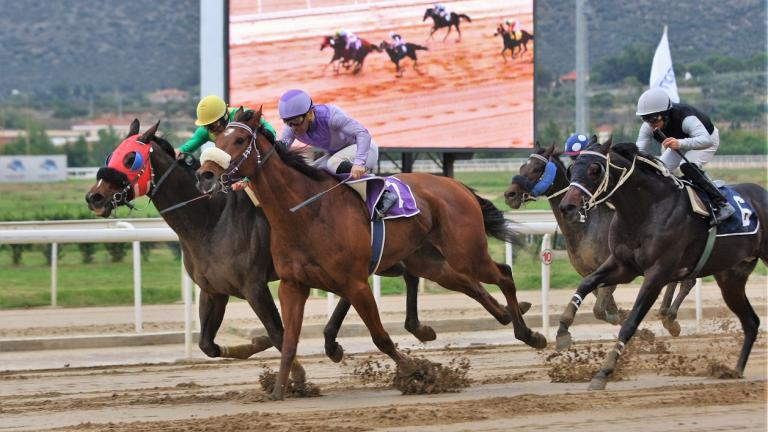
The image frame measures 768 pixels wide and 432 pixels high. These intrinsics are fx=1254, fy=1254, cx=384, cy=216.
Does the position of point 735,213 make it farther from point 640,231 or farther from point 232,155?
point 232,155

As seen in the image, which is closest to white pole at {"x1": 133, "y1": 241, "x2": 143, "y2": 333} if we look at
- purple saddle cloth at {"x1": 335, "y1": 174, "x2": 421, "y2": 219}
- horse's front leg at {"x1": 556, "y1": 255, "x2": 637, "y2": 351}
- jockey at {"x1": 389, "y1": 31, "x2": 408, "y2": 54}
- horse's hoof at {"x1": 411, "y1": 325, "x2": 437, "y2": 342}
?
horse's hoof at {"x1": 411, "y1": 325, "x2": 437, "y2": 342}

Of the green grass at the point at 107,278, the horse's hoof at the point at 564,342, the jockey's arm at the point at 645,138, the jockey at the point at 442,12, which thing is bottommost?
the green grass at the point at 107,278

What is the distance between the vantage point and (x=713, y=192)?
8.27m

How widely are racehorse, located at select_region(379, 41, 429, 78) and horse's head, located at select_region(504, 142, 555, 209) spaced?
4.97 meters

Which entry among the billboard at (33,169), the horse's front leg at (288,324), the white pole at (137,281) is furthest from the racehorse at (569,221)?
the billboard at (33,169)

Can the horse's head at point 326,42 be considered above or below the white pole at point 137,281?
above

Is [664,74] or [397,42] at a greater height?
[397,42]

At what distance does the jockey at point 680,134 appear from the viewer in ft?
26.9

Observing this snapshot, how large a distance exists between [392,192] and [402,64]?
7022 mm

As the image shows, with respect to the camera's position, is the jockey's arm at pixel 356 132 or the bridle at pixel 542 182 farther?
the bridle at pixel 542 182

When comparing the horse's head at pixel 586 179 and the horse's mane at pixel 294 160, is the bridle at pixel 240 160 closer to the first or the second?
the horse's mane at pixel 294 160

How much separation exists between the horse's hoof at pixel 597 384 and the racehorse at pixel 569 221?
1.98 m

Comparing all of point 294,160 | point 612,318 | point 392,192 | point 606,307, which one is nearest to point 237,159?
point 294,160

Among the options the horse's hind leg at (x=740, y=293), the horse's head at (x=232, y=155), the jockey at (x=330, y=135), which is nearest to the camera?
the horse's head at (x=232, y=155)
